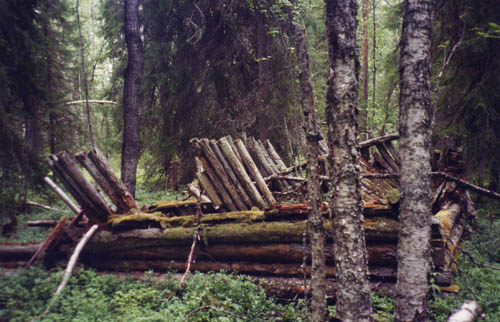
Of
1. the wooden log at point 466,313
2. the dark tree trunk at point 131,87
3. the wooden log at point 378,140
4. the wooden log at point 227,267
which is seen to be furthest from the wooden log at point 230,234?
the dark tree trunk at point 131,87

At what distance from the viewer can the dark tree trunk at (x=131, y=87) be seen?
941 centimetres

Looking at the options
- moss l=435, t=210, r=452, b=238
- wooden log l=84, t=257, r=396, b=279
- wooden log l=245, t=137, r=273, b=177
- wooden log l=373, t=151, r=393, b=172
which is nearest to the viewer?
wooden log l=84, t=257, r=396, b=279

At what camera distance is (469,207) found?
7.45 m

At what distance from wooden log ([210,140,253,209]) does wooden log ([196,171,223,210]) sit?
0.37 m

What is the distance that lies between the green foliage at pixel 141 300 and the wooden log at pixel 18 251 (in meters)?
0.87

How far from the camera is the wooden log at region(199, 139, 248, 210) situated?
564 centimetres

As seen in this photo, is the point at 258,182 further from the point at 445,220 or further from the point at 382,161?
the point at 382,161

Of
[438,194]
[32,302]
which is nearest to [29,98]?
[32,302]

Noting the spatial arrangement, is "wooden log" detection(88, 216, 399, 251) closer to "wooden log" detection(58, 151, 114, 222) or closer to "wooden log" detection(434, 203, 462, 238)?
"wooden log" detection(58, 151, 114, 222)

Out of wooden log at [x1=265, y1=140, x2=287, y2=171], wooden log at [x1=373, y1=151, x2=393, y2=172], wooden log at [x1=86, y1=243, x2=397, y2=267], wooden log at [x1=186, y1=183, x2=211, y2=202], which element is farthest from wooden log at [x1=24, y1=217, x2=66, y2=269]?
wooden log at [x1=373, y1=151, x2=393, y2=172]

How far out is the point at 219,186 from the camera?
5707mm

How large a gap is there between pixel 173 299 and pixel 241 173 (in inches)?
88.2

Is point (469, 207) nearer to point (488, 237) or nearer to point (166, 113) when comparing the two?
point (488, 237)

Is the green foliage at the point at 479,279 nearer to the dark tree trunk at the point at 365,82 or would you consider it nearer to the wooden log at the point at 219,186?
the wooden log at the point at 219,186
